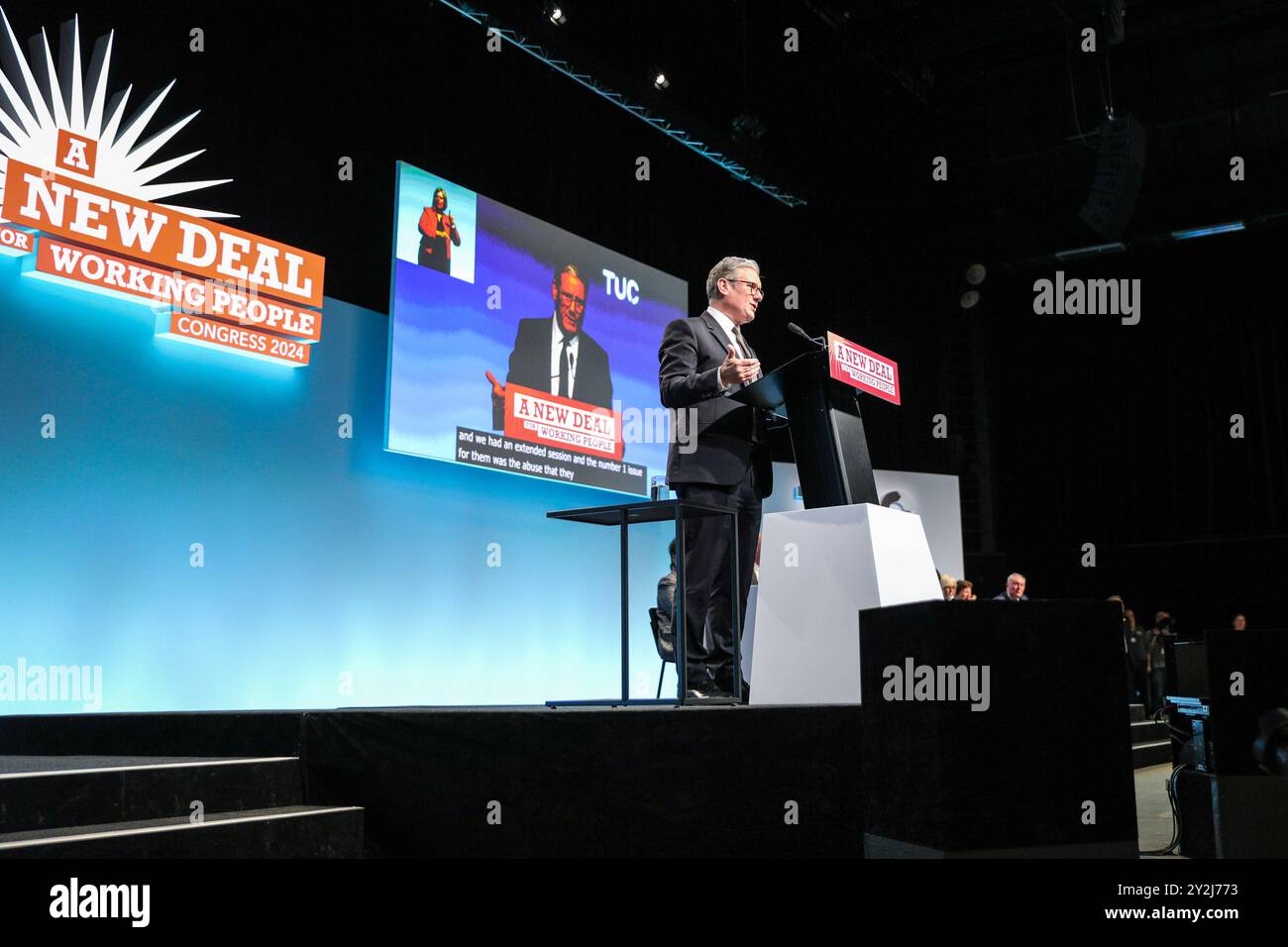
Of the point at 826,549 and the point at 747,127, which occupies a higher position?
the point at 747,127

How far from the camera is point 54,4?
15.0 ft

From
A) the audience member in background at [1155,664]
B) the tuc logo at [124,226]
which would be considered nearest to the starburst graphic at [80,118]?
the tuc logo at [124,226]

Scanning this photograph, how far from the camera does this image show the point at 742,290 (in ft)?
10.1

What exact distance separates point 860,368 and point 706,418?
0.48 m

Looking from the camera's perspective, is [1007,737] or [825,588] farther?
[825,588]

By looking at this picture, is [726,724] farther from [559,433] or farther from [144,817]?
[559,433]

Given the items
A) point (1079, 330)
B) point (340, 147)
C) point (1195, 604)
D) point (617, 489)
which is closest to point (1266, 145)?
point (1079, 330)

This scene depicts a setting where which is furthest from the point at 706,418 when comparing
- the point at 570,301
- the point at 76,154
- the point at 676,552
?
the point at 570,301

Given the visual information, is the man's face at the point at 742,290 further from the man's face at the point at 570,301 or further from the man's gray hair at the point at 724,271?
the man's face at the point at 570,301

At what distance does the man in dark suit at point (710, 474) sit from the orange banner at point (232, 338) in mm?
2896

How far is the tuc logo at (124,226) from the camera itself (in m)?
4.32

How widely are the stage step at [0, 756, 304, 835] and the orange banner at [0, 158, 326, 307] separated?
2471mm

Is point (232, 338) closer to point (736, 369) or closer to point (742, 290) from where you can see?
point (742, 290)

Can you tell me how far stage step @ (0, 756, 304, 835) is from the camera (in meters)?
2.27
